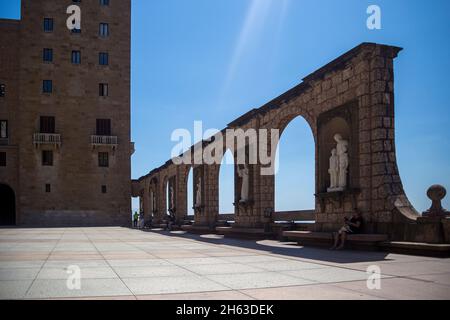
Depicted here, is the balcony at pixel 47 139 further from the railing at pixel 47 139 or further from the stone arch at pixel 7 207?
the stone arch at pixel 7 207

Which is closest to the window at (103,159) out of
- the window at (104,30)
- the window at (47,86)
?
the window at (47,86)

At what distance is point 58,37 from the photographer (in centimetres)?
4581

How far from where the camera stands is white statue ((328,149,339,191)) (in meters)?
13.7

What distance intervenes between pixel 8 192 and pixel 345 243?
150ft

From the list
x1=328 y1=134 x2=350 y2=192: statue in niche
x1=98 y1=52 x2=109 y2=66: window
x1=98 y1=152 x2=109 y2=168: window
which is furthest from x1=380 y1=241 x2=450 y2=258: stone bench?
x1=98 y1=52 x2=109 y2=66: window

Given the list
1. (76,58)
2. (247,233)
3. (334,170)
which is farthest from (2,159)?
(334,170)

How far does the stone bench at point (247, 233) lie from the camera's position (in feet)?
58.4

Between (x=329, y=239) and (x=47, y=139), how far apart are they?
121 ft

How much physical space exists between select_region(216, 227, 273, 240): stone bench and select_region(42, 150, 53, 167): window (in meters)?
28.7

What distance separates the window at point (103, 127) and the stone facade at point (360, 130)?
107 feet

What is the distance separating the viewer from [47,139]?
43.9 m

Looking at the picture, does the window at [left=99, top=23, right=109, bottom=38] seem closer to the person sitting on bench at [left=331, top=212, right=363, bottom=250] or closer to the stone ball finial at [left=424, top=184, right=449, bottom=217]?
the person sitting on bench at [left=331, top=212, right=363, bottom=250]
